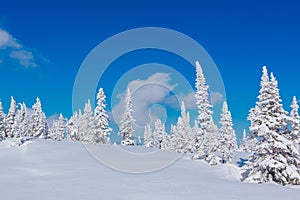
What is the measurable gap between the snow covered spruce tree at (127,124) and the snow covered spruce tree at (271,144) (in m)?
35.9

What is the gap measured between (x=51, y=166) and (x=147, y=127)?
76.6m

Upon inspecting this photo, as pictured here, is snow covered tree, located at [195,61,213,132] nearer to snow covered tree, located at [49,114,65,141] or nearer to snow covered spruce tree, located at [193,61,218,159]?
snow covered spruce tree, located at [193,61,218,159]

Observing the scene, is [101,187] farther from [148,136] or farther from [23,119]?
[148,136]

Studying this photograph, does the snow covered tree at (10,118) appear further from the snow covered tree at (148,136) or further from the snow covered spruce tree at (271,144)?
the snow covered spruce tree at (271,144)

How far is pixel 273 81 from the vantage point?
90.2 feet

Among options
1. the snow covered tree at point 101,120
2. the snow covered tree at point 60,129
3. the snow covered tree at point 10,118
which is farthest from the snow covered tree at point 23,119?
the snow covered tree at point 101,120

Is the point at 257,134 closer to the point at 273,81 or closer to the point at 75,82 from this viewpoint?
the point at 273,81

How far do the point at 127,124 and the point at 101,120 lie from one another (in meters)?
4.83

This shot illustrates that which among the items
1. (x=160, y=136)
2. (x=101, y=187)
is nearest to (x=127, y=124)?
(x=160, y=136)

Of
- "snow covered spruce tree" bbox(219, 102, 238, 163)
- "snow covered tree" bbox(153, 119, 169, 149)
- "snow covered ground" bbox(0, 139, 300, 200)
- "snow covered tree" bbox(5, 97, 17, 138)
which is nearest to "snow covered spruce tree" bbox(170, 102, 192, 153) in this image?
"snow covered tree" bbox(153, 119, 169, 149)

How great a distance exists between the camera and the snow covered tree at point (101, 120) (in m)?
60.4

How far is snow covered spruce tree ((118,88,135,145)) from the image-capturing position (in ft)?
204

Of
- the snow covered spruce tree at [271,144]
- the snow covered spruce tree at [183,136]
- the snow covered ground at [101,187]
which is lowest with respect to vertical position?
the snow covered ground at [101,187]

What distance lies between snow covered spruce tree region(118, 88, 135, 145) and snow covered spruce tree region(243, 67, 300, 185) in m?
35.9
